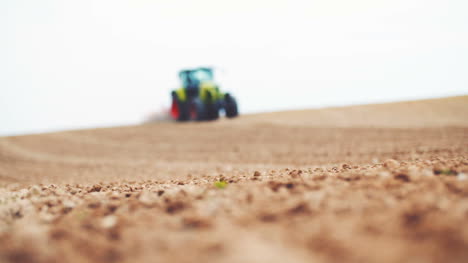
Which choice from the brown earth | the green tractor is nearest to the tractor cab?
the green tractor

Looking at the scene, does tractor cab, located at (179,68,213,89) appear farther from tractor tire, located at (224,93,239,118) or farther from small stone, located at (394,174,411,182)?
small stone, located at (394,174,411,182)

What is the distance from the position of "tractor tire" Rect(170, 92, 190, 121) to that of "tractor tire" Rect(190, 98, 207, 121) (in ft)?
1.95

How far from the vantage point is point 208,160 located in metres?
11.7

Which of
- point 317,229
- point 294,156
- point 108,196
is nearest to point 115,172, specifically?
point 294,156

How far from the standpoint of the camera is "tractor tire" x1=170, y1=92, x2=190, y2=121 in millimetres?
18656

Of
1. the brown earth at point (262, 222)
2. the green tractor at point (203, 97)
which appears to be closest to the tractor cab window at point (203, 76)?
the green tractor at point (203, 97)

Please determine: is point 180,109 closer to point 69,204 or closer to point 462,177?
point 69,204

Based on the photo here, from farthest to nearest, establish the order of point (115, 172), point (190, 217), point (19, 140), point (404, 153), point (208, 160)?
point (19, 140), point (208, 160), point (115, 172), point (404, 153), point (190, 217)

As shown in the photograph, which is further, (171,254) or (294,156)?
(294,156)

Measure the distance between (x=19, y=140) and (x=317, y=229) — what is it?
19433 mm

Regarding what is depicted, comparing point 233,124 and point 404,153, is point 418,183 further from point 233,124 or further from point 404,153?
point 233,124

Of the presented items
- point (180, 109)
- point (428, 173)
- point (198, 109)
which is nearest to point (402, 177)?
point (428, 173)

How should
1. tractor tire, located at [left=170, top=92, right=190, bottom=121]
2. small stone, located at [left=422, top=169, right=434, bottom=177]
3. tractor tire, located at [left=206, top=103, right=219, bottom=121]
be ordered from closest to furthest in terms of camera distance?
small stone, located at [left=422, top=169, right=434, bottom=177]
tractor tire, located at [left=206, top=103, right=219, bottom=121]
tractor tire, located at [left=170, top=92, right=190, bottom=121]

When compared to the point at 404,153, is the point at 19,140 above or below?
above
